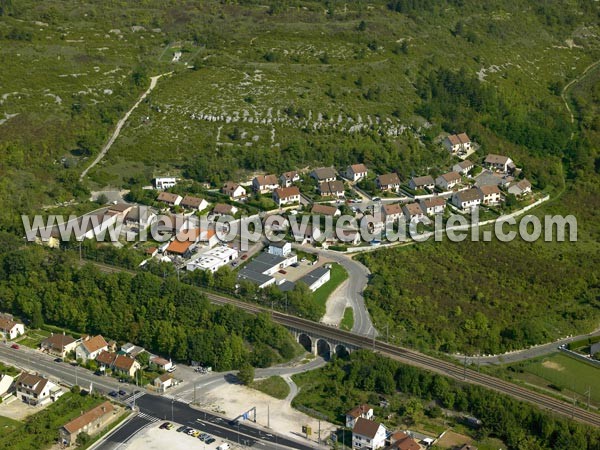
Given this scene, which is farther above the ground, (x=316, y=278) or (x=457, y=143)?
(x=457, y=143)

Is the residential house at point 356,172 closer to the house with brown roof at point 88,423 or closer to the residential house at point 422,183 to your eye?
the residential house at point 422,183

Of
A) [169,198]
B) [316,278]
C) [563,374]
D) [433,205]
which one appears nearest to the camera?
[563,374]

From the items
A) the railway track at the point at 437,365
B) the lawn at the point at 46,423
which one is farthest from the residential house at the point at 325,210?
the lawn at the point at 46,423

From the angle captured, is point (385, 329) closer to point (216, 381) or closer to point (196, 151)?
point (216, 381)

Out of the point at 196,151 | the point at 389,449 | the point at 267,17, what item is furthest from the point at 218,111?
the point at 389,449

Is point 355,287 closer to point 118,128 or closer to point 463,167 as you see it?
point 463,167

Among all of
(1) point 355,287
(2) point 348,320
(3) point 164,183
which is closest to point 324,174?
(3) point 164,183

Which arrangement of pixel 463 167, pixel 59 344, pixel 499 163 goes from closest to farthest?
pixel 59 344 → pixel 463 167 → pixel 499 163
